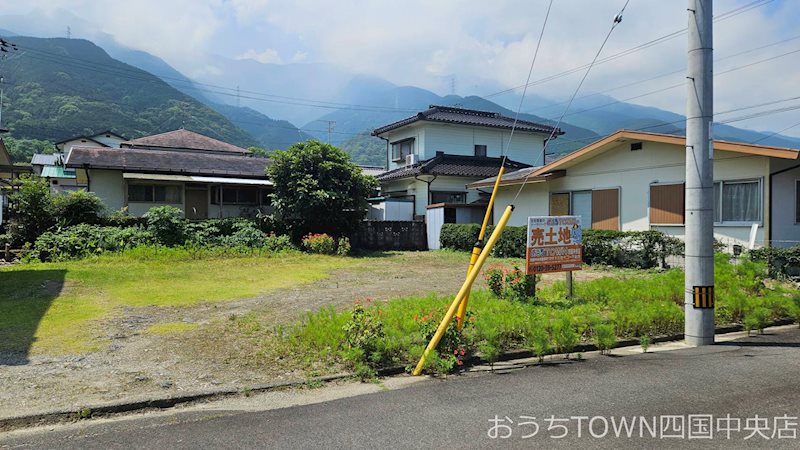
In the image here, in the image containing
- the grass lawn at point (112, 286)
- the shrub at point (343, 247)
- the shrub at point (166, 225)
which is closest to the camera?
the grass lawn at point (112, 286)

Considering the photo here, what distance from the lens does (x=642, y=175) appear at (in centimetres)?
1359

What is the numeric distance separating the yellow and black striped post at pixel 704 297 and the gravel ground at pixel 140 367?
193 inches

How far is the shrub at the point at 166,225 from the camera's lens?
1554 centimetres

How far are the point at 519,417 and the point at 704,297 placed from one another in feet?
12.3

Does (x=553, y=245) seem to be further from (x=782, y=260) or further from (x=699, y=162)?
(x=782, y=260)

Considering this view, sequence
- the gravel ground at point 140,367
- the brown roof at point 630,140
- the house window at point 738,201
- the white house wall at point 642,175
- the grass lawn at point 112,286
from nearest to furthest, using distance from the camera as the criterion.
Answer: the gravel ground at point 140,367
the grass lawn at point 112,286
the brown roof at point 630,140
the house window at point 738,201
the white house wall at point 642,175

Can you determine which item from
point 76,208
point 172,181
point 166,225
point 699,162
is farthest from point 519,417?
point 172,181

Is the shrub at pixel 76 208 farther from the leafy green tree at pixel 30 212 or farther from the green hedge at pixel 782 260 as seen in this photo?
the green hedge at pixel 782 260

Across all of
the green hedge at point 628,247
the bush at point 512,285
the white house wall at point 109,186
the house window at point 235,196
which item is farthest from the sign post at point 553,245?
the white house wall at point 109,186

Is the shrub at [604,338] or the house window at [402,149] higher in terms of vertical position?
the house window at [402,149]

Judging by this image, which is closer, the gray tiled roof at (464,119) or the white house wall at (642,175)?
the white house wall at (642,175)

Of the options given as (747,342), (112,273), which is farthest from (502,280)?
(112,273)

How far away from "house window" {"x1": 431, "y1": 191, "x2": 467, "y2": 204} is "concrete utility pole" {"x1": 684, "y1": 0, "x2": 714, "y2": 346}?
637 inches

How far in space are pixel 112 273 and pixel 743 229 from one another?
16060 mm
